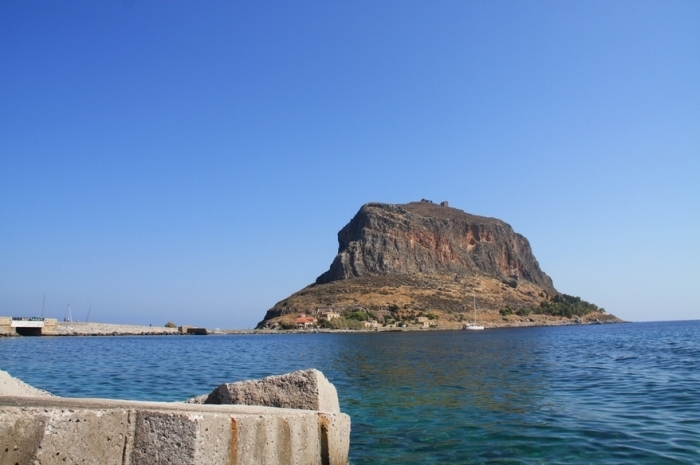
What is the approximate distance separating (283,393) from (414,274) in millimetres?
155255

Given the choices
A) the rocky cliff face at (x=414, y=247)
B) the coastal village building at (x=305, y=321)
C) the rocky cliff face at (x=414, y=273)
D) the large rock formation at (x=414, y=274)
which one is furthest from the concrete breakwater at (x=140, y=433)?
the rocky cliff face at (x=414, y=247)

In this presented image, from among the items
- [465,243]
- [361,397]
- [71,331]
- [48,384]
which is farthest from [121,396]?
[465,243]

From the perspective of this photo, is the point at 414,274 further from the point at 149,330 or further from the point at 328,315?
the point at 149,330

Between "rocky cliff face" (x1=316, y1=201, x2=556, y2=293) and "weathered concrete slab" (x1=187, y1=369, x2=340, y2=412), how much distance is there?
151 m

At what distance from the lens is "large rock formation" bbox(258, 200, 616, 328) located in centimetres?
13525

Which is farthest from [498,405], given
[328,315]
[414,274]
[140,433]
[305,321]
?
[414,274]

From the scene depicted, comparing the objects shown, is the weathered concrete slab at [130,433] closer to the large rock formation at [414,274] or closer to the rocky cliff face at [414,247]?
the large rock formation at [414,274]

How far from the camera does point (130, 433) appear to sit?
5535mm

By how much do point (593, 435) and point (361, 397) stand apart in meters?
7.77

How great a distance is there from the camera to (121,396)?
16.2 m

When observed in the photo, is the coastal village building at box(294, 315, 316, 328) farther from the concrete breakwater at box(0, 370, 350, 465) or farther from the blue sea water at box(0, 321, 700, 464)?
the concrete breakwater at box(0, 370, 350, 465)

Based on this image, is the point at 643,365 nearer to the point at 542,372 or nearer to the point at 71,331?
the point at 542,372

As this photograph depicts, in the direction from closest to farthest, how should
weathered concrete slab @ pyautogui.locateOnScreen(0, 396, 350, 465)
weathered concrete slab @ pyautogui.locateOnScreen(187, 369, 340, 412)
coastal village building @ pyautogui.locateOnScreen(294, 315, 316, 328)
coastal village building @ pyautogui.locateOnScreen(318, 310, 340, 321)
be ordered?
weathered concrete slab @ pyautogui.locateOnScreen(0, 396, 350, 465) < weathered concrete slab @ pyautogui.locateOnScreen(187, 369, 340, 412) < coastal village building @ pyautogui.locateOnScreen(318, 310, 340, 321) < coastal village building @ pyautogui.locateOnScreen(294, 315, 316, 328)

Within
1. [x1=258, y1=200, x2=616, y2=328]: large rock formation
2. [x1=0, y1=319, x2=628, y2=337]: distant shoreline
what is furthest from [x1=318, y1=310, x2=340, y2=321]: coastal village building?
[x1=0, y1=319, x2=628, y2=337]: distant shoreline
